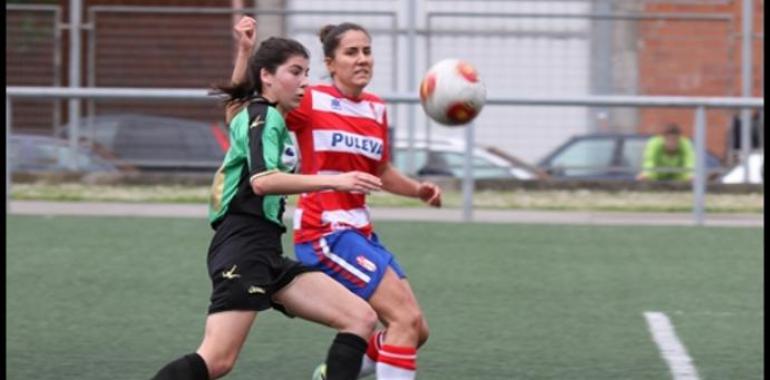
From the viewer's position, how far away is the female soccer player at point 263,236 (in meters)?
6.52

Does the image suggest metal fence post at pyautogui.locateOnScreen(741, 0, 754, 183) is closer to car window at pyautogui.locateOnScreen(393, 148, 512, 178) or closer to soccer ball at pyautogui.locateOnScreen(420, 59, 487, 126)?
car window at pyautogui.locateOnScreen(393, 148, 512, 178)

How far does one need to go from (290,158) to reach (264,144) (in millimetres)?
218

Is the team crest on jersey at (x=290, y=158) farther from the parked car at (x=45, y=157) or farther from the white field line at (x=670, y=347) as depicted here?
the parked car at (x=45, y=157)

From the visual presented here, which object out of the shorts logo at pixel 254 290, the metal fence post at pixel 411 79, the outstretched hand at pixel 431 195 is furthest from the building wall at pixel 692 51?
the shorts logo at pixel 254 290

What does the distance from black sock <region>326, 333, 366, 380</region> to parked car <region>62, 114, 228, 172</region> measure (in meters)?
11.1

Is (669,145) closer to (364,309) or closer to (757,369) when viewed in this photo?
(757,369)

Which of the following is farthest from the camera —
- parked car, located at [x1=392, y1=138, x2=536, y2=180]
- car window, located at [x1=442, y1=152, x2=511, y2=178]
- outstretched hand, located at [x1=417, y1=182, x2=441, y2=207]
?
parked car, located at [x1=392, y1=138, x2=536, y2=180]

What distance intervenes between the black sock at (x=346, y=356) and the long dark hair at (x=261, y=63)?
979 mm

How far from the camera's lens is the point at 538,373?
819 cm

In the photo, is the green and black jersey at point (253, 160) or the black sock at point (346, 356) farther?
the black sock at point (346, 356)

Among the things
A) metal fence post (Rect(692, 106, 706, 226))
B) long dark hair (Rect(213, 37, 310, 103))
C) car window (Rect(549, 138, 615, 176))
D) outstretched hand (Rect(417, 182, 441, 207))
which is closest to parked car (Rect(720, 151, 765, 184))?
car window (Rect(549, 138, 615, 176))

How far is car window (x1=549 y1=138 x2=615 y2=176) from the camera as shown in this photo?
58.5ft

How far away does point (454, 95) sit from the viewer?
24.3ft

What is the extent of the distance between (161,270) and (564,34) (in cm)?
924
